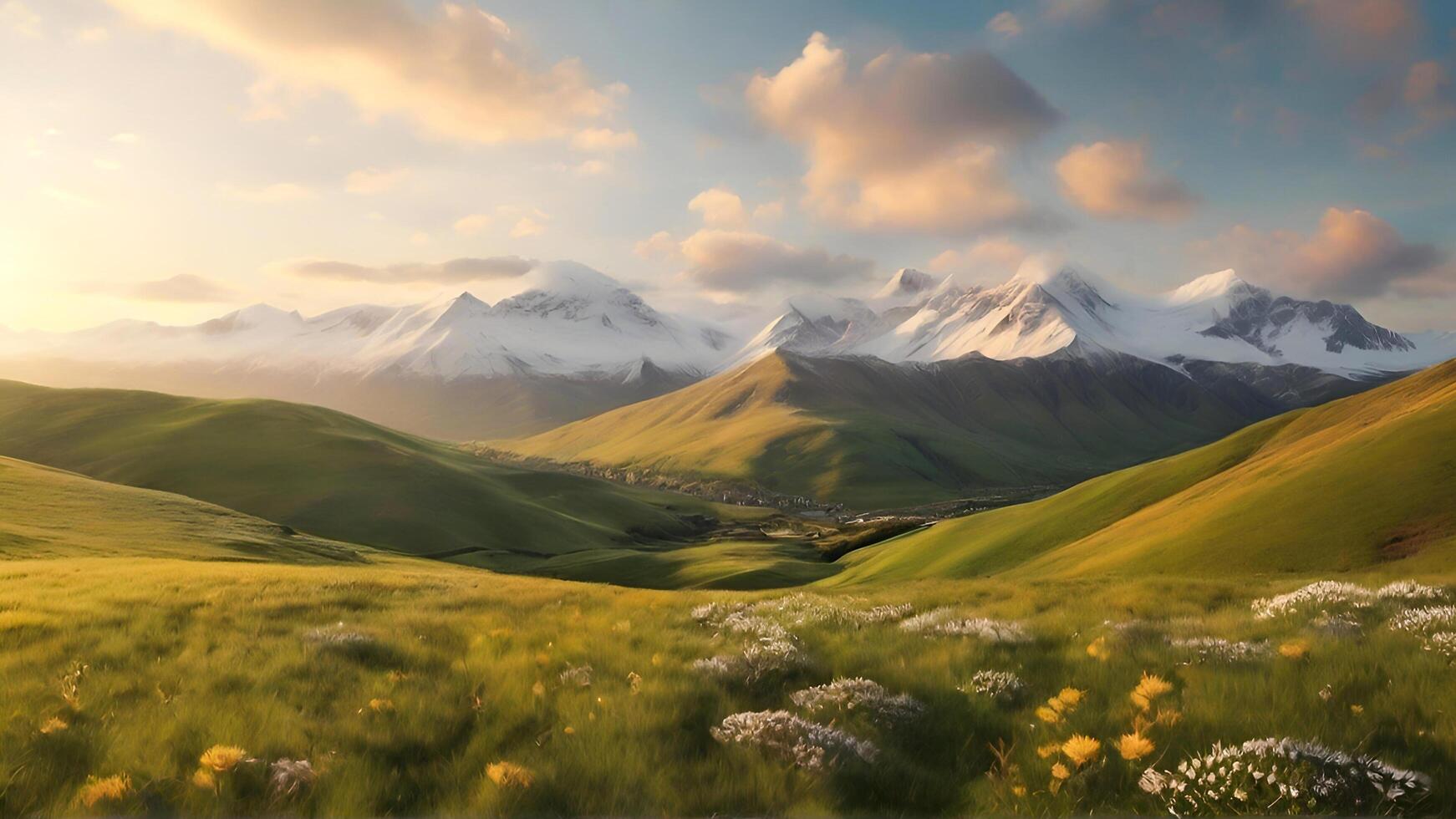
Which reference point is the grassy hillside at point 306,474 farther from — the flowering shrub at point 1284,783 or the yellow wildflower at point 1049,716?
the flowering shrub at point 1284,783

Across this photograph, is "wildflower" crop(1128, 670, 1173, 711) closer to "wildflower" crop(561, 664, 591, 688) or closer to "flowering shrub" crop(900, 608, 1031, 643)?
"flowering shrub" crop(900, 608, 1031, 643)

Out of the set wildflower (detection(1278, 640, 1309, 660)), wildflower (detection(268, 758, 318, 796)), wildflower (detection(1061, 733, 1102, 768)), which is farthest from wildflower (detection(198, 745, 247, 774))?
wildflower (detection(1278, 640, 1309, 660))

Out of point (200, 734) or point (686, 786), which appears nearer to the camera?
point (686, 786)

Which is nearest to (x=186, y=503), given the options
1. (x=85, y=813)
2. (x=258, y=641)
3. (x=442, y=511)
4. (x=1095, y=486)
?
(x=442, y=511)

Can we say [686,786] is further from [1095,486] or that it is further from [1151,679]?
[1095,486]

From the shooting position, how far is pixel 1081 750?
230 inches

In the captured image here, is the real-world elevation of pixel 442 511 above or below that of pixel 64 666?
below

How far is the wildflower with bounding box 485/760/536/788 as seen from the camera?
18.6 ft

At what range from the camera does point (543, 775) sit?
5875 mm

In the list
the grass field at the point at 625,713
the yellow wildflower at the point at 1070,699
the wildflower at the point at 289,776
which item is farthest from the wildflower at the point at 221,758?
the yellow wildflower at the point at 1070,699

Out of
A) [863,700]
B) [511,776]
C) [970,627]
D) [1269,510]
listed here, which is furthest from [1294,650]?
[1269,510]

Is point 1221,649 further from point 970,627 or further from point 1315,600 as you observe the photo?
point 1315,600

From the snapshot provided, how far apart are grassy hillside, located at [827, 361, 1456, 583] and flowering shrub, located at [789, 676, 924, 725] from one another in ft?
101

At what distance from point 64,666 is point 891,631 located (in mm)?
11288
